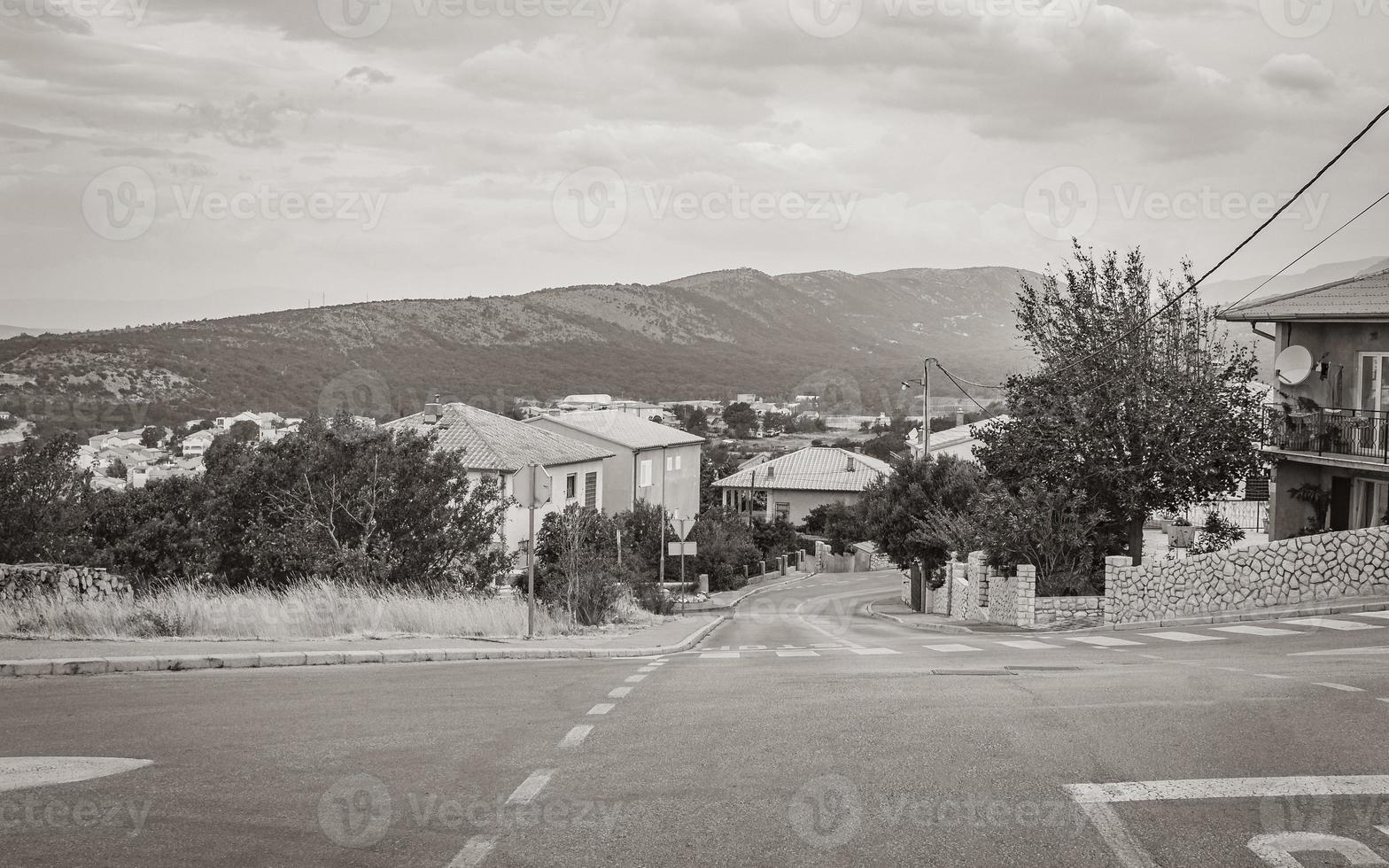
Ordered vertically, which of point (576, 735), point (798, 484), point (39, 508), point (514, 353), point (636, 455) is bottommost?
point (576, 735)

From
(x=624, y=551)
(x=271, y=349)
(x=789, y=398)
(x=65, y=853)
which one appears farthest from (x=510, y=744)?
(x=789, y=398)

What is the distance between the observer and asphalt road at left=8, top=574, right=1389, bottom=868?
5.51 metres

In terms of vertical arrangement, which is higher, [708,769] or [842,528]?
[708,769]

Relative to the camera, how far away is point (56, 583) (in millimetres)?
15969

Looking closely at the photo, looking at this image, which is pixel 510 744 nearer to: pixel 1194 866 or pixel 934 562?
pixel 1194 866

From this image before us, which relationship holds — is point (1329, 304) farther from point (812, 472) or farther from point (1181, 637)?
point (812, 472)

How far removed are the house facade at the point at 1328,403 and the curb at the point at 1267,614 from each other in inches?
269

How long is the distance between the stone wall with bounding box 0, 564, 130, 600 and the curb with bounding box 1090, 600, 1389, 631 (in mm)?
16942

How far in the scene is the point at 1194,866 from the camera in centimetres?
525


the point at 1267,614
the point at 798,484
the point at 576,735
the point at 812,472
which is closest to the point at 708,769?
the point at 576,735

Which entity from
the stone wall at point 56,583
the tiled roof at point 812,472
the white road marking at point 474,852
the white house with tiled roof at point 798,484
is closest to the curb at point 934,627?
the stone wall at point 56,583

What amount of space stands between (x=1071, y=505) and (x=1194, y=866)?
21.8 meters

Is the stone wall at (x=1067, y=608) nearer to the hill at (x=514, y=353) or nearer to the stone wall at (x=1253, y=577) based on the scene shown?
the stone wall at (x=1253, y=577)

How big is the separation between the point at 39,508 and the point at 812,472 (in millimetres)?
67723
